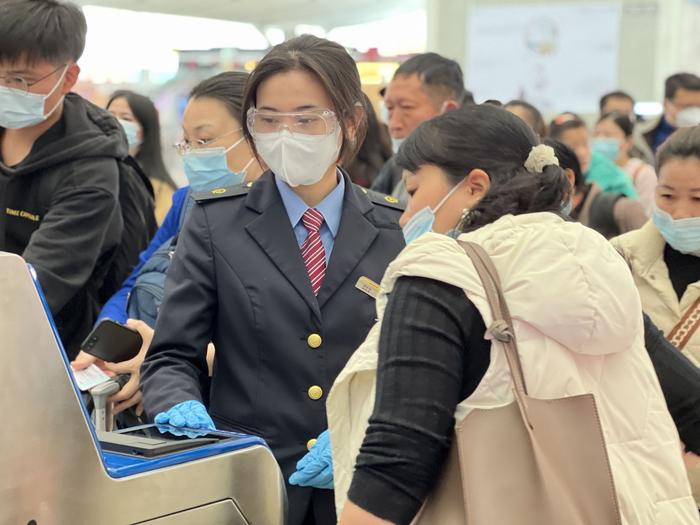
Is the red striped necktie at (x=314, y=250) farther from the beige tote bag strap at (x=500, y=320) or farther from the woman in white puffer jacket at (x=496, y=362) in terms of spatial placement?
the beige tote bag strap at (x=500, y=320)

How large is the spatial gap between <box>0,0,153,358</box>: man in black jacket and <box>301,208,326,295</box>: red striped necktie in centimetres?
93

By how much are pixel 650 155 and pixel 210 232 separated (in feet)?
19.0

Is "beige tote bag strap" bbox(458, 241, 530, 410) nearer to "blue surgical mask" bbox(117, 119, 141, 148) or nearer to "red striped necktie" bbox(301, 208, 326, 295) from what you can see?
"red striped necktie" bbox(301, 208, 326, 295)

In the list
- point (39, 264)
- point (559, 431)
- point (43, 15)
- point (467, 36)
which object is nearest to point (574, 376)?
point (559, 431)

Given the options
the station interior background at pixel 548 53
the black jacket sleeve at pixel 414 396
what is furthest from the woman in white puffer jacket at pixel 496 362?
the station interior background at pixel 548 53

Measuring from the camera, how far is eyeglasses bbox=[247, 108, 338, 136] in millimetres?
2275

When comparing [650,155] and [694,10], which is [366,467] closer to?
[650,155]

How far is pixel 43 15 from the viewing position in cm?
296

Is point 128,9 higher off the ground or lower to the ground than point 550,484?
lower

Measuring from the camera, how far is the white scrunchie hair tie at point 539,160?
1802 millimetres

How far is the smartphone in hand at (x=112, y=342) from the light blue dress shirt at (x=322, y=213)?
0.52 metres

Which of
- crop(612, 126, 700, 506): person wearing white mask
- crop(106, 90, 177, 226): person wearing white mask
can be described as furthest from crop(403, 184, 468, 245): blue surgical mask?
crop(106, 90, 177, 226): person wearing white mask

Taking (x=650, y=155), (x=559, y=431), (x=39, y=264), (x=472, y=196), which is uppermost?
(x=472, y=196)

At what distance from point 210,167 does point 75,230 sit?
0.40m
